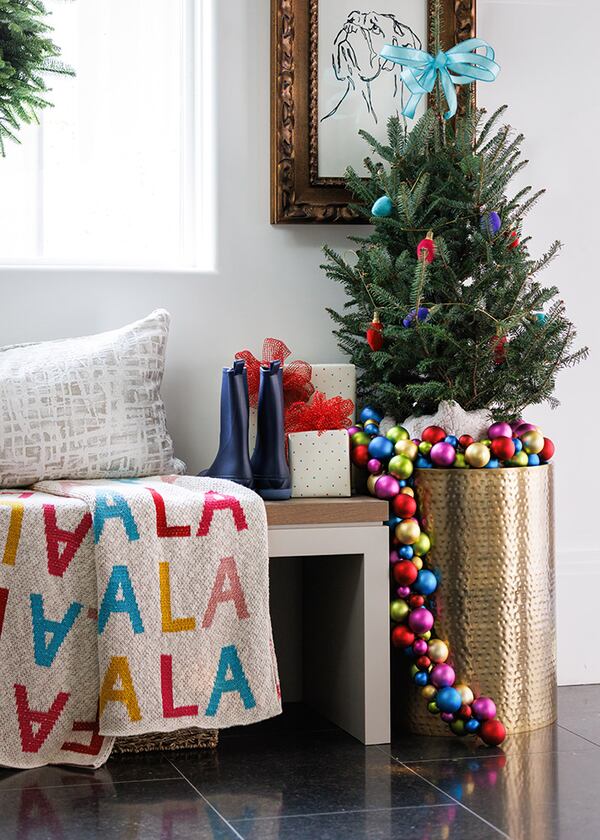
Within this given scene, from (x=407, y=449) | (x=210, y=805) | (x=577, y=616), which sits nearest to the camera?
(x=210, y=805)

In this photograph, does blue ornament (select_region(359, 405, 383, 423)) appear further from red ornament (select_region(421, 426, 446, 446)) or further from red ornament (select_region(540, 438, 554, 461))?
red ornament (select_region(540, 438, 554, 461))

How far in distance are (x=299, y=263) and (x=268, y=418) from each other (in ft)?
1.76

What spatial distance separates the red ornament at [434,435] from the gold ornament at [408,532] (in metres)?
0.17

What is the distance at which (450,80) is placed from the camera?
8.56 ft

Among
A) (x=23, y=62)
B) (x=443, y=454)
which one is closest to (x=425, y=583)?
(x=443, y=454)

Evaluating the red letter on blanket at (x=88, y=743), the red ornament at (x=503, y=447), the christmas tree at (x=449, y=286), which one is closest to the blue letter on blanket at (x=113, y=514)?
the red letter on blanket at (x=88, y=743)

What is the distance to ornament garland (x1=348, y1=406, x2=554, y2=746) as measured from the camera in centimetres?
233

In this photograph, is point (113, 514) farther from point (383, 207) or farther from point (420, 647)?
point (383, 207)

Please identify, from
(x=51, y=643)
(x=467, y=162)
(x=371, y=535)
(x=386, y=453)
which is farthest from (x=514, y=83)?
(x=51, y=643)

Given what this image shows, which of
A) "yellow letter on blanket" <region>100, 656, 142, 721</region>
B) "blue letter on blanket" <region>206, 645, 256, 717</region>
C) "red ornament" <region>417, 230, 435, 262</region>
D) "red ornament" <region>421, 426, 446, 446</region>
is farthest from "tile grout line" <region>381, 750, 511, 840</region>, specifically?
"red ornament" <region>417, 230, 435, 262</region>

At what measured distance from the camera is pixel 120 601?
2086mm

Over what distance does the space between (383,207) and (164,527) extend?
0.89 m

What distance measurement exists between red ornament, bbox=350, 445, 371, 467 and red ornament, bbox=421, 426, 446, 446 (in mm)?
142

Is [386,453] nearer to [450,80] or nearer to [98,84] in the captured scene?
[450,80]
